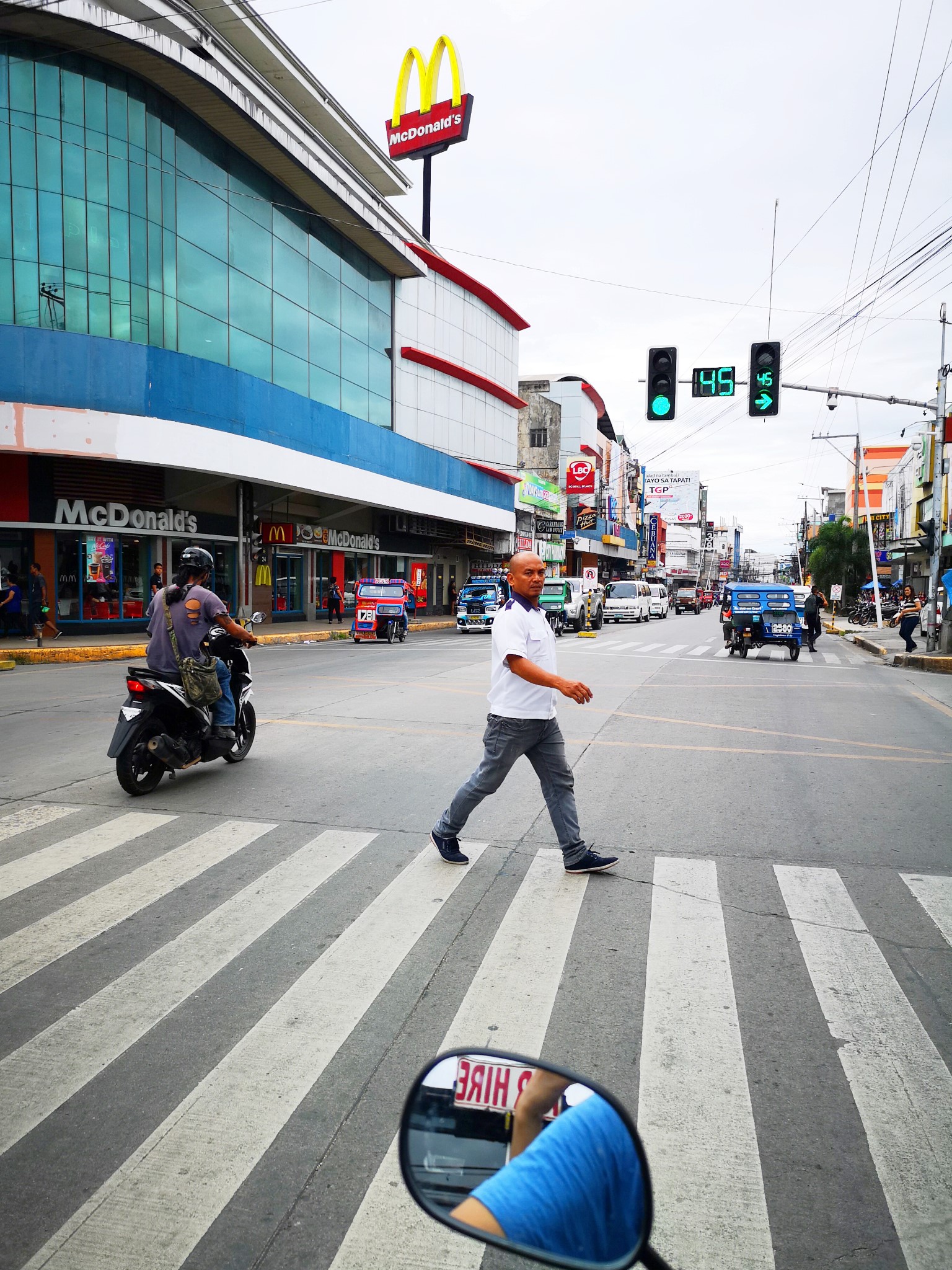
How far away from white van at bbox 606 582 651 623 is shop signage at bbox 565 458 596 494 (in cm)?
2428

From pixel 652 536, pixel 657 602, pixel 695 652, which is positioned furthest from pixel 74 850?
pixel 652 536

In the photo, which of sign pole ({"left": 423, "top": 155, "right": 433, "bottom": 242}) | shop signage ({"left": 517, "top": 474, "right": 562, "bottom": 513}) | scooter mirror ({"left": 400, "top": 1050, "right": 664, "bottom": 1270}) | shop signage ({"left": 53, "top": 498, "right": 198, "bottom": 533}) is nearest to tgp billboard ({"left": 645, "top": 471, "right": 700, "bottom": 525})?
shop signage ({"left": 517, "top": 474, "right": 562, "bottom": 513})

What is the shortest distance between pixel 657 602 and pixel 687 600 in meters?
13.3

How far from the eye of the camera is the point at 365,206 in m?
34.7

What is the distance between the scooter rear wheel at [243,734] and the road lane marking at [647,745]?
5.45 ft

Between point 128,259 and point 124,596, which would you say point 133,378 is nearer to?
point 128,259

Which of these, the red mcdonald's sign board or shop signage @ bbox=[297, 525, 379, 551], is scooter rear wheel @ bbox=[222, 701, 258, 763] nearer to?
the red mcdonald's sign board

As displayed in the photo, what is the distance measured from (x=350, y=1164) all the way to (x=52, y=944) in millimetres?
2313

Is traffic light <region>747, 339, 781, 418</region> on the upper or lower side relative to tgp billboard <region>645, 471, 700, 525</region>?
lower

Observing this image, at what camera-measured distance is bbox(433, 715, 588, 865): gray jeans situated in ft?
17.8

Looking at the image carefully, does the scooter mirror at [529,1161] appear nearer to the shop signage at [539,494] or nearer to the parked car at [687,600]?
the shop signage at [539,494]

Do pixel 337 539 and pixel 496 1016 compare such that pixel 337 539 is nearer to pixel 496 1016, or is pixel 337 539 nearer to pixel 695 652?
pixel 695 652

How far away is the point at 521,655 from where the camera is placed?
5297mm

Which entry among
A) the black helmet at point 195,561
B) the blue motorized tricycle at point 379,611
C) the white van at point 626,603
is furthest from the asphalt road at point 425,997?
the white van at point 626,603
